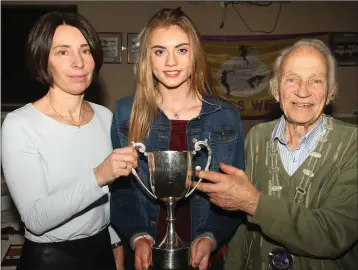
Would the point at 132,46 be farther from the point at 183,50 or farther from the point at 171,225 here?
the point at 171,225

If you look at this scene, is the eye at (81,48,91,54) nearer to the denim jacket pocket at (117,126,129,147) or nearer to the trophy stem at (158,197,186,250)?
the denim jacket pocket at (117,126,129,147)

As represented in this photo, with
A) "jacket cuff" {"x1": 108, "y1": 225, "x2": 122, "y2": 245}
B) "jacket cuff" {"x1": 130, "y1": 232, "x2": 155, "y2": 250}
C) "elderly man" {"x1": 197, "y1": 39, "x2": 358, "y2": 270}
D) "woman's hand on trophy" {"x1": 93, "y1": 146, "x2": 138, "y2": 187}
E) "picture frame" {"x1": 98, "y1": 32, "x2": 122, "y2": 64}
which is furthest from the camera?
"picture frame" {"x1": 98, "y1": 32, "x2": 122, "y2": 64}

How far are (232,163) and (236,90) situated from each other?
173 inches

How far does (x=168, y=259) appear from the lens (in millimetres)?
1659

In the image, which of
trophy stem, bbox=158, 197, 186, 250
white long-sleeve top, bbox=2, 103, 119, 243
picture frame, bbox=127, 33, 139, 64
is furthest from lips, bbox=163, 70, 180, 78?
picture frame, bbox=127, 33, 139, 64

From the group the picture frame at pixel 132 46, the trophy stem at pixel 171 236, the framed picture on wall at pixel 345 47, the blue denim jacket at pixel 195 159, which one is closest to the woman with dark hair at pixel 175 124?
the blue denim jacket at pixel 195 159

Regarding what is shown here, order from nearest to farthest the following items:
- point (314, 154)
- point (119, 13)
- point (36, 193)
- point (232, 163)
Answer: point (36, 193) < point (314, 154) < point (232, 163) < point (119, 13)

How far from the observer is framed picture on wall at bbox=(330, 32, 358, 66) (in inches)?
241

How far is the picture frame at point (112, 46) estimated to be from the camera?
5.94 metres

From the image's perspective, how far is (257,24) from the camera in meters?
6.14

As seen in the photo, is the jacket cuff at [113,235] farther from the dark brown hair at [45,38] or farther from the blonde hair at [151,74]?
the dark brown hair at [45,38]

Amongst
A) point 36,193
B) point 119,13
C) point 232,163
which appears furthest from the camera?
point 119,13

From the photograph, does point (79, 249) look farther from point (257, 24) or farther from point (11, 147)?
point (257, 24)

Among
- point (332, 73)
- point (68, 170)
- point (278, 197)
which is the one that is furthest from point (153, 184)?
point (332, 73)
